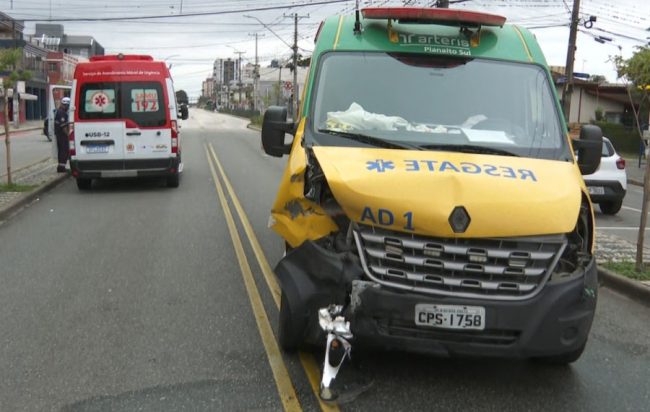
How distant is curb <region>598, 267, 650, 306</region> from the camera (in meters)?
6.30

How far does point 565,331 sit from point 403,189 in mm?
1242

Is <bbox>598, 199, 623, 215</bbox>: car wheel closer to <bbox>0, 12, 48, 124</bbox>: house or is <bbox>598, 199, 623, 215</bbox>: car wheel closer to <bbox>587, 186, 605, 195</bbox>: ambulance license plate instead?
<bbox>587, 186, 605, 195</bbox>: ambulance license plate

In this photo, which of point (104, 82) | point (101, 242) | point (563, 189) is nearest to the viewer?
point (563, 189)

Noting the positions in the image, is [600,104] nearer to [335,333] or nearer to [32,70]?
[335,333]

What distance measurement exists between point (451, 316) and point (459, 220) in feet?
1.79

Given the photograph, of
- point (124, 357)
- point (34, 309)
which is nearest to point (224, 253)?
point (34, 309)

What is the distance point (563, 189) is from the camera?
12.7 ft

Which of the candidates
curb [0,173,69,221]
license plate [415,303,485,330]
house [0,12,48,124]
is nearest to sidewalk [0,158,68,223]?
curb [0,173,69,221]

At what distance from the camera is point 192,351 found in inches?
183

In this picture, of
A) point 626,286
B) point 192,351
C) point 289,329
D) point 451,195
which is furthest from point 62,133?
point 451,195

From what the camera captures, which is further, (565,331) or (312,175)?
(312,175)

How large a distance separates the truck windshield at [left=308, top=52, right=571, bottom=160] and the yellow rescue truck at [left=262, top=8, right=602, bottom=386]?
0.02 m

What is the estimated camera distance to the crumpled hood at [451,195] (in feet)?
11.6

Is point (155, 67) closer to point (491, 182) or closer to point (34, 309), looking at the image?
point (34, 309)
